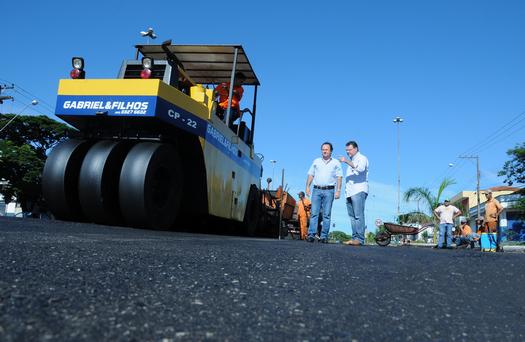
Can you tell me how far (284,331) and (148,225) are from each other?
14.3 feet

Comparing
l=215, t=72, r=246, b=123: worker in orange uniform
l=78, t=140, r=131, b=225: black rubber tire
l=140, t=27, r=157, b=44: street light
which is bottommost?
l=78, t=140, r=131, b=225: black rubber tire

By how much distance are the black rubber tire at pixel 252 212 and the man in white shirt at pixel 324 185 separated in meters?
1.83

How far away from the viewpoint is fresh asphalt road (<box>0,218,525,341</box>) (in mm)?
1311

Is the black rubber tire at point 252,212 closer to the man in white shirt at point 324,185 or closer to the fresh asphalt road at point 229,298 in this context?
the man in white shirt at point 324,185

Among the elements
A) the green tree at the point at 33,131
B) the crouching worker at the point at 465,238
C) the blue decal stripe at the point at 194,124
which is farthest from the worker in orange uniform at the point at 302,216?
the green tree at the point at 33,131

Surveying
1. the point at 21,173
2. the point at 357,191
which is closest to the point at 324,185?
the point at 357,191

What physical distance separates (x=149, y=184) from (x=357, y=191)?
3.30 metres

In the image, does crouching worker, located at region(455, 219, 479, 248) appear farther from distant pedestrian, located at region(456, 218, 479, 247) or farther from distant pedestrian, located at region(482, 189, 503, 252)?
distant pedestrian, located at region(482, 189, 503, 252)

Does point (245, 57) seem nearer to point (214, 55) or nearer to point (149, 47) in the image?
point (214, 55)

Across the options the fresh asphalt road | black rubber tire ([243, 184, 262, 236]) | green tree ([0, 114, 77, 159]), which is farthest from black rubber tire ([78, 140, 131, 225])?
green tree ([0, 114, 77, 159])

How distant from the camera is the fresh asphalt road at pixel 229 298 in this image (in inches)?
51.6

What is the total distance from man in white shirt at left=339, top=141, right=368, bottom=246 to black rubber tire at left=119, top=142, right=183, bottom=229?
2621 millimetres

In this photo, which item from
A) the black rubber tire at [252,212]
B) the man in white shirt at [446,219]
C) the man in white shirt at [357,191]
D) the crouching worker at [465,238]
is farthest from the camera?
the crouching worker at [465,238]

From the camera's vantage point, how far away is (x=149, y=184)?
5453 mm
